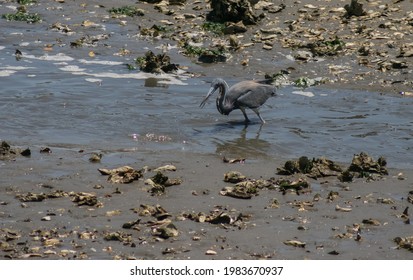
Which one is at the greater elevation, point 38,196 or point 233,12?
point 233,12

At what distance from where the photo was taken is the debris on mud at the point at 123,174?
11008 millimetres

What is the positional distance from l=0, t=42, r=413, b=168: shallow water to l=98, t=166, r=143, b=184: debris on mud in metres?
1.61

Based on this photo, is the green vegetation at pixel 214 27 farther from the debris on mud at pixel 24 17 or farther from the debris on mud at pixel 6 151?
the debris on mud at pixel 6 151

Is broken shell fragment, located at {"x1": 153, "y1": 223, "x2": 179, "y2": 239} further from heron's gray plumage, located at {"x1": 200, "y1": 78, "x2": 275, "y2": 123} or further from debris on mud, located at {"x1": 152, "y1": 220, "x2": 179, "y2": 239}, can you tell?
heron's gray plumage, located at {"x1": 200, "y1": 78, "x2": 275, "y2": 123}

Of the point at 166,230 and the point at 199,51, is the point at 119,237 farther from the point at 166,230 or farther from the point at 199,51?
the point at 199,51

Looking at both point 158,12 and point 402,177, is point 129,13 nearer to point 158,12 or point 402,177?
point 158,12

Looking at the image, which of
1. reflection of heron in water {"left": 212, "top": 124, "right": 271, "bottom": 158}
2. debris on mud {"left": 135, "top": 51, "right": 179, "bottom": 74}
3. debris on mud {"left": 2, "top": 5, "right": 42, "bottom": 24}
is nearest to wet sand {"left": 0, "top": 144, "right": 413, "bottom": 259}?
reflection of heron in water {"left": 212, "top": 124, "right": 271, "bottom": 158}

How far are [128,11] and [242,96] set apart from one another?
6.87m

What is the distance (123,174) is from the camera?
11133mm

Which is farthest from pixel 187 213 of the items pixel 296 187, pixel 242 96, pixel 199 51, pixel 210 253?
pixel 199 51

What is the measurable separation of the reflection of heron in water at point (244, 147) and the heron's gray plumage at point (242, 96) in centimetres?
91

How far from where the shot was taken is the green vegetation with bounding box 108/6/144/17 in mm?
21031

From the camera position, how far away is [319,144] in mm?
13641

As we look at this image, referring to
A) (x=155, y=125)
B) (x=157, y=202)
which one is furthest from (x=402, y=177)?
(x=155, y=125)
